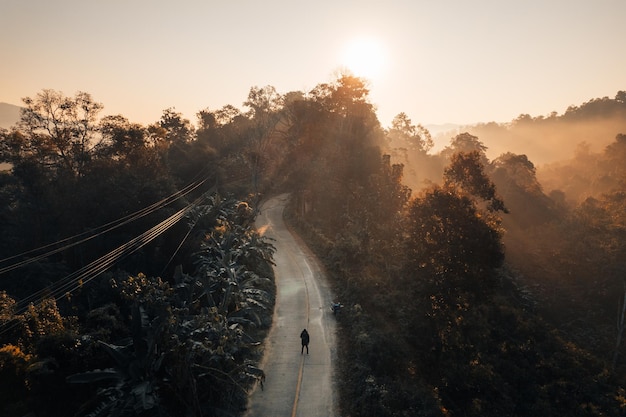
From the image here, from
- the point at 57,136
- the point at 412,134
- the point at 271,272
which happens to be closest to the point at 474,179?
the point at 271,272

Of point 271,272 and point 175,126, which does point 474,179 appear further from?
point 175,126

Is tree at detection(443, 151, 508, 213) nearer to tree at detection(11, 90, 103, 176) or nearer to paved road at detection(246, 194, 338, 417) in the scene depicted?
paved road at detection(246, 194, 338, 417)

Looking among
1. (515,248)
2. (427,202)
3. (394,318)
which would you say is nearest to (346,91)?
(515,248)

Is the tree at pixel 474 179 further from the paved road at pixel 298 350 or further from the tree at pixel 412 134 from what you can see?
the tree at pixel 412 134

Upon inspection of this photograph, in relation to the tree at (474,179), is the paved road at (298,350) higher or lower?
lower

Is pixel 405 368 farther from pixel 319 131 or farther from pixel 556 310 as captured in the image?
pixel 319 131

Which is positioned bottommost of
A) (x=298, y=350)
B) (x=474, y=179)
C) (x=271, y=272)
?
(x=298, y=350)

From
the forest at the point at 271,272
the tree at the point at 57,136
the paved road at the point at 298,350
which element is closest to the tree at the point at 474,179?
the forest at the point at 271,272
